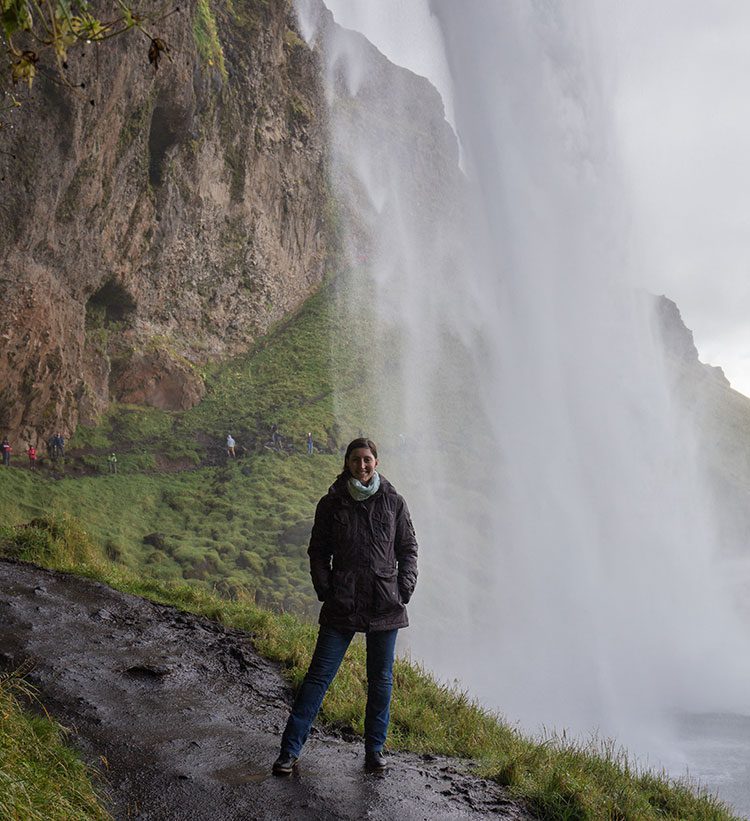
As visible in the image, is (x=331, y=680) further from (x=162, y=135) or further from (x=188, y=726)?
(x=162, y=135)

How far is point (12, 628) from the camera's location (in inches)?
294

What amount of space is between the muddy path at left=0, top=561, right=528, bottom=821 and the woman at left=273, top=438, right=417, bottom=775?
0.37 metres

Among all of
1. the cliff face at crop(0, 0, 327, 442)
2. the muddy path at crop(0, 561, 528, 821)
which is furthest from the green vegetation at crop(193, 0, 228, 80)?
the muddy path at crop(0, 561, 528, 821)

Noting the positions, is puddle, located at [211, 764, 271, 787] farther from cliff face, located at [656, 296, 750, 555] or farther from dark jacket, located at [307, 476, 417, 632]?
cliff face, located at [656, 296, 750, 555]

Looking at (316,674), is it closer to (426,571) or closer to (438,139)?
(426,571)

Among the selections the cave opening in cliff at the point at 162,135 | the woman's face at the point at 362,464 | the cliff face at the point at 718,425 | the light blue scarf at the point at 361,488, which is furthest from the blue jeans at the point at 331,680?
the cliff face at the point at 718,425

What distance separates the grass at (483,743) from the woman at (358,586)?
4.28 feet

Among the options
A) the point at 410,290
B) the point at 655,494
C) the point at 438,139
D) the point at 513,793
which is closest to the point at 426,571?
the point at 655,494

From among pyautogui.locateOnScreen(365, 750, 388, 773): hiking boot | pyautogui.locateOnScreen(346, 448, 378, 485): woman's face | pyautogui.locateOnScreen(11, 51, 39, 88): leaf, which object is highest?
pyautogui.locateOnScreen(11, 51, 39, 88): leaf

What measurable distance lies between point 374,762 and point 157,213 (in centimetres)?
2883

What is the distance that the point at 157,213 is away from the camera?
29.7 m

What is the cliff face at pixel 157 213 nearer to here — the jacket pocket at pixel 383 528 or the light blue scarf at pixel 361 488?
the light blue scarf at pixel 361 488

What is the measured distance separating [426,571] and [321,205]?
29336mm

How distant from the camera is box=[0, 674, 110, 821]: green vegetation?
3.10 metres
